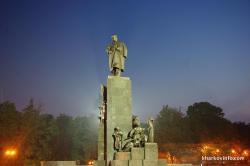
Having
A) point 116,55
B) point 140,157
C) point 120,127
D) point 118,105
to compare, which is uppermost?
point 116,55

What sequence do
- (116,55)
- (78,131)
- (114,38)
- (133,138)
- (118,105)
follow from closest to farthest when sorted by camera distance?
(133,138)
(118,105)
(116,55)
(114,38)
(78,131)

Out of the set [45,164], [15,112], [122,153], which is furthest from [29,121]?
[122,153]

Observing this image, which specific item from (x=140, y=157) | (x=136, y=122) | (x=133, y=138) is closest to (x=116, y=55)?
(x=136, y=122)

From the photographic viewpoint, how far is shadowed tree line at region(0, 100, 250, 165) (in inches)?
1786

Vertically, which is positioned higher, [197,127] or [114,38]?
[114,38]

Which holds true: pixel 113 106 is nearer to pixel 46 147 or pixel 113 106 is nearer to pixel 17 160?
pixel 17 160

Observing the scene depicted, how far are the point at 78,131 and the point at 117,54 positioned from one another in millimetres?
45212

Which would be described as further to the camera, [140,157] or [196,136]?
[196,136]

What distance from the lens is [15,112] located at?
46.2 meters

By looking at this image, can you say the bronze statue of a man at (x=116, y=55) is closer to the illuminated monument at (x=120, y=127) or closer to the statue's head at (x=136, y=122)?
the illuminated monument at (x=120, y=127)

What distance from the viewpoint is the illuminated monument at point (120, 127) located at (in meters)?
16.0

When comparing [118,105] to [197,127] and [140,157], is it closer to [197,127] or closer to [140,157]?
[140,157]

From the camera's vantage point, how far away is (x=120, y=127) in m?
18.8

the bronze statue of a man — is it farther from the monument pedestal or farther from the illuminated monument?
the monument pedestal
